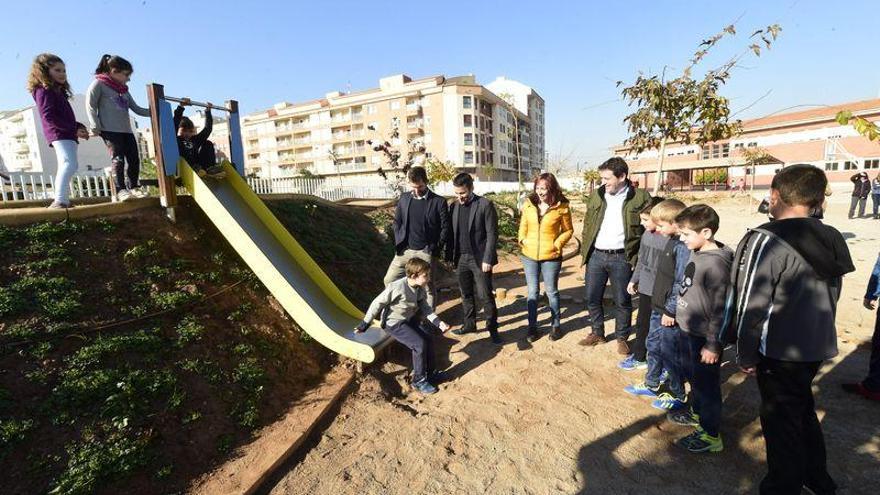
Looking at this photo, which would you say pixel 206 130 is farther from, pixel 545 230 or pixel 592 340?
pixel 592 340

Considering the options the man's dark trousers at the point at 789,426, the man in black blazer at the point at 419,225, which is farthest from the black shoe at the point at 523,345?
the man's dark trousers at the point at 789,426

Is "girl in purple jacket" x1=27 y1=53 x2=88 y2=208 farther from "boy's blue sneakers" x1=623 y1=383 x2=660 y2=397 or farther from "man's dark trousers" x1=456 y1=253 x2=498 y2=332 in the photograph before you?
"boy's blue sneakers" x1=623 y1=383 x2=660 y2=397

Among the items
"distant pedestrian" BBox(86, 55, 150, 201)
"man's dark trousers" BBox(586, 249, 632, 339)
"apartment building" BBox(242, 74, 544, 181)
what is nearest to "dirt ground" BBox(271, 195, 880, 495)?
"man's dark trousers" BBox(586, 249, 632, 339)

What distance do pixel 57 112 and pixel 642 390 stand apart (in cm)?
661

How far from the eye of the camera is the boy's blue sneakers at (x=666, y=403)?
355 centimetres

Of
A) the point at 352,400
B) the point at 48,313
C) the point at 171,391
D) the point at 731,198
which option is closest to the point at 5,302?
the point at 48,313

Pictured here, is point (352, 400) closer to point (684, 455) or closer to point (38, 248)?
point (684, 455)

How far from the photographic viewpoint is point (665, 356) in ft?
11.7

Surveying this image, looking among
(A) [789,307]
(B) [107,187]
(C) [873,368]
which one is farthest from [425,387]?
(B) [107,187]

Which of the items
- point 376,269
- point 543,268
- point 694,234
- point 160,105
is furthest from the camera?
point 376,269

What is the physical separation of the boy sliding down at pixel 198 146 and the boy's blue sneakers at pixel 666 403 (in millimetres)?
5825

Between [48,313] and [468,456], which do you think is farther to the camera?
[48,313]

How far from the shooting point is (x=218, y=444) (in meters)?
3.21

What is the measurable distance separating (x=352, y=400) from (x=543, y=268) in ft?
8.67
